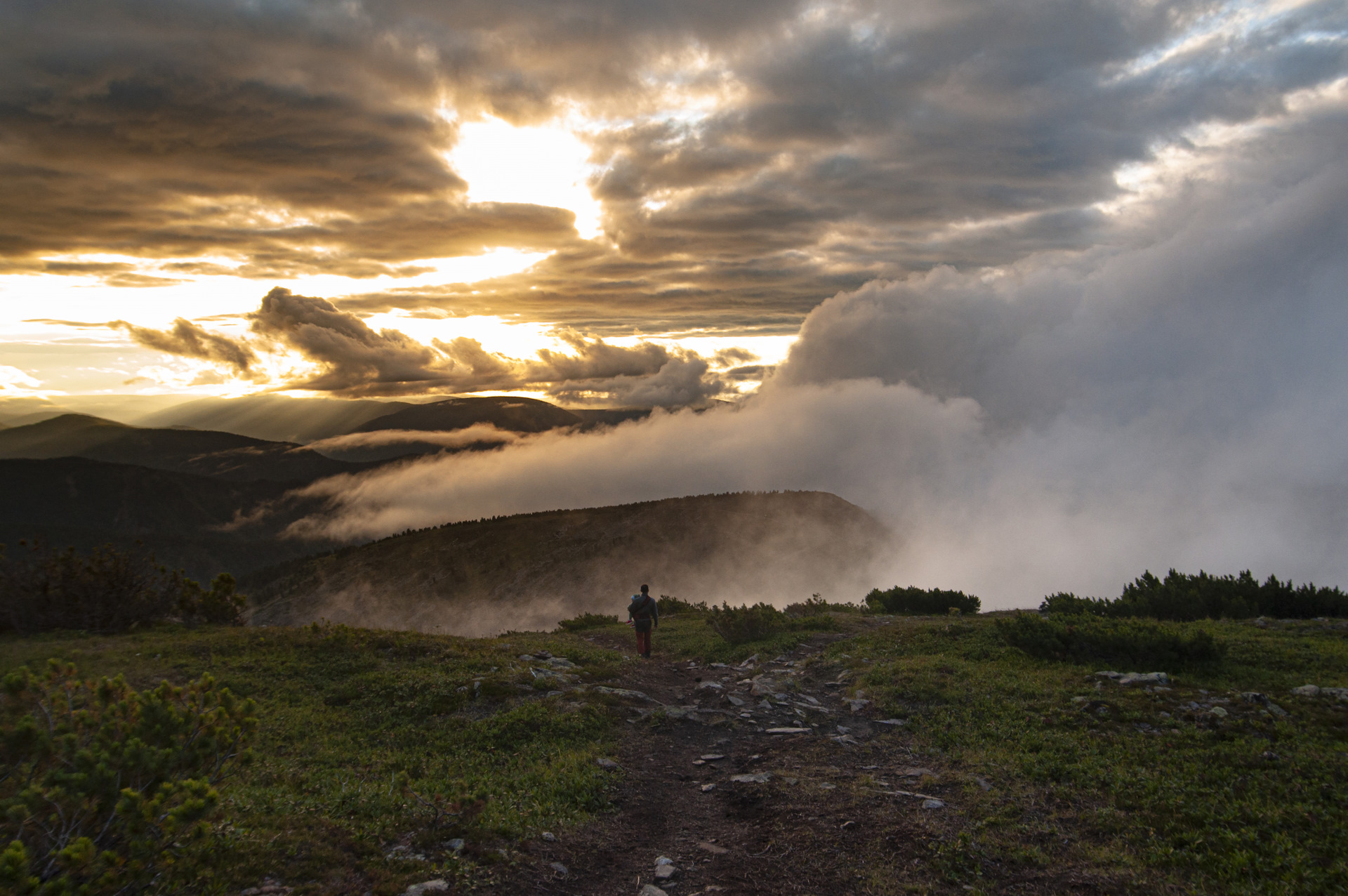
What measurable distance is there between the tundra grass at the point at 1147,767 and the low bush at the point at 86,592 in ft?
59.3

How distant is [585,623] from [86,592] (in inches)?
707

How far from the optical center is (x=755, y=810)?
901cm

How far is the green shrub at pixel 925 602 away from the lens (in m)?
28.3

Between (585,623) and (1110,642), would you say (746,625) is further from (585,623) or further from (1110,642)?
(585,623)

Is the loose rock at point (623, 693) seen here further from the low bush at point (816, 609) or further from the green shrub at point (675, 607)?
the green shrub at point (675, 607)

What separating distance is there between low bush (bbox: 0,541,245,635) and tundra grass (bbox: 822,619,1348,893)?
1807 centimetres

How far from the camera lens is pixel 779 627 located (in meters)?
22.6

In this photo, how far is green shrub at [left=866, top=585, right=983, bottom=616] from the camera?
92.8 ft

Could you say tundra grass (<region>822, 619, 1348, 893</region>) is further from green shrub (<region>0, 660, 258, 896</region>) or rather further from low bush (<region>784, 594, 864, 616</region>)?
low bush (<region>784, 594, 864, 616</region>)

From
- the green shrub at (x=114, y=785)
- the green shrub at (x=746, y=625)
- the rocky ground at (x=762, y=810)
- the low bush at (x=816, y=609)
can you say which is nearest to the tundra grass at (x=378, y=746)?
the rocky ground at (x=762, y=810)

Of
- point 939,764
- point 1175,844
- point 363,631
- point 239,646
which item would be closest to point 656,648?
point 363,631

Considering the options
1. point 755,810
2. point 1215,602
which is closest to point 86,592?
point 755,810

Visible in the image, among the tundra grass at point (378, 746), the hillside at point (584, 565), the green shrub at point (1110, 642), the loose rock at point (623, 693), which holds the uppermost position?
the green shrub at point (1110, 642)

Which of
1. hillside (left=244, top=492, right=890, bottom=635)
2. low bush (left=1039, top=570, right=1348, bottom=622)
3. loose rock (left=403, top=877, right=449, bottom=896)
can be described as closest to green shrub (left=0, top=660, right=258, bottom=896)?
loose rock (left=403, top=877, right=449, bottom=896)
